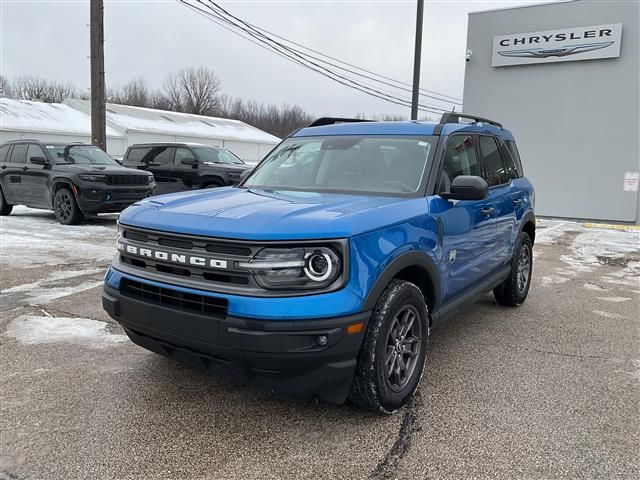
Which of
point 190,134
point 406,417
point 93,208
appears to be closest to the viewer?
point 406,417

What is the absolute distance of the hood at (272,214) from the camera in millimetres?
2768

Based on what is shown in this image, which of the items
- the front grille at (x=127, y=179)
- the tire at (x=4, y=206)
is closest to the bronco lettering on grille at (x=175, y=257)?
the front grille at (x=127, y=179)

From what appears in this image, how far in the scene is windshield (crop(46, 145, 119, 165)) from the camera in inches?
458

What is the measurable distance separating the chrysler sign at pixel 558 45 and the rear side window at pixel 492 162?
12662mm

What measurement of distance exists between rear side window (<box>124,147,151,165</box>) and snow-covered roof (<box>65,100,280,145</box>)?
25.5 metres

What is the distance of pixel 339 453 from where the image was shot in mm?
2842

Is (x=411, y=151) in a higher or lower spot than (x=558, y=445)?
higher

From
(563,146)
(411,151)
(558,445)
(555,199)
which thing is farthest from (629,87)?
(558,445)

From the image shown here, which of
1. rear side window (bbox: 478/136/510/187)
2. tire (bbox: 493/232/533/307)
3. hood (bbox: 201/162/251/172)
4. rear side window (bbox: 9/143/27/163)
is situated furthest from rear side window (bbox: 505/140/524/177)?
rear side window (bbox: 9/143/27/163)

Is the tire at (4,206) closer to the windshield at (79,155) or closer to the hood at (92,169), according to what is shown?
the windshield at (79,155)

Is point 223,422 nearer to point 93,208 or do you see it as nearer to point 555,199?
point 93,208

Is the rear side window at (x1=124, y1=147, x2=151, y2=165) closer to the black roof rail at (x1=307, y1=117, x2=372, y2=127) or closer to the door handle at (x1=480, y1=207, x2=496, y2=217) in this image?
the black roof rail at (x1=307, y1=117, x2=372, y2=127)

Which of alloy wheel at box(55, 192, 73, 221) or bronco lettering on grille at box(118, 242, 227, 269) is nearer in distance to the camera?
bronco lettering on grille at box(118, 242, 227, 269)

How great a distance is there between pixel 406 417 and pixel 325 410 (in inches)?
20.0
